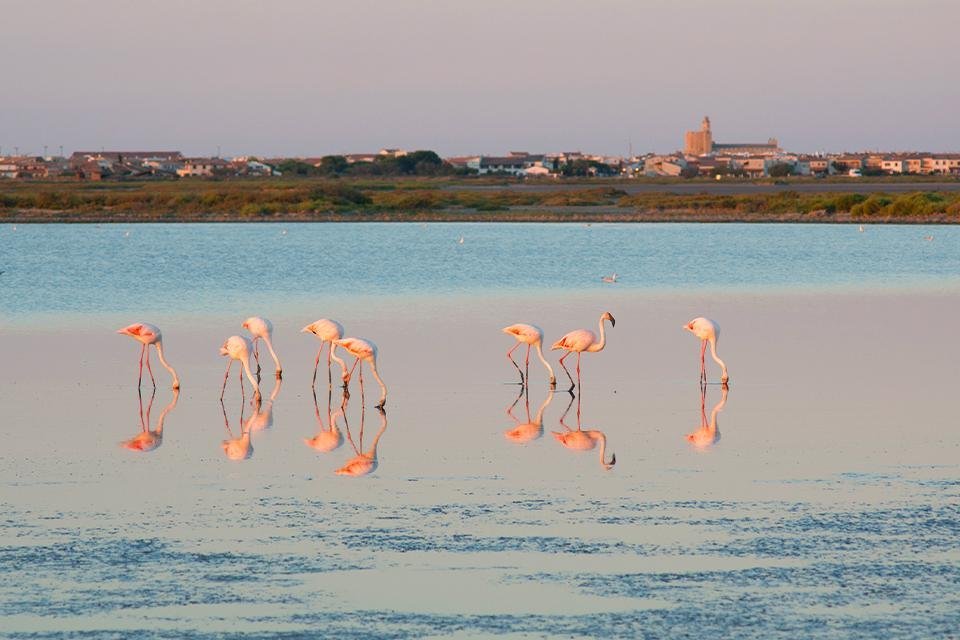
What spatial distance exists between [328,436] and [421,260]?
2847cm

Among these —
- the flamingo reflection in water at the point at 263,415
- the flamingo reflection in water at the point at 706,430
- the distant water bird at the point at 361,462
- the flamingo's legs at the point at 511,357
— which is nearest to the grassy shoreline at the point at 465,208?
the flamingo's legs at the point at 511,357

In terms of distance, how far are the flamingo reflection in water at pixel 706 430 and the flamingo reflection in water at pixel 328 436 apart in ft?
9.70

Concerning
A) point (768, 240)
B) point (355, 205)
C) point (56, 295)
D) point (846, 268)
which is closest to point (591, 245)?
point (768, 240)

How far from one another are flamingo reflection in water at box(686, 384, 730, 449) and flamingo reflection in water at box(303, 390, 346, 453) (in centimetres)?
296

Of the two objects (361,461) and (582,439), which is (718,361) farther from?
(361,461)

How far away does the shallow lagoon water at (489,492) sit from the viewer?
801 centimetres

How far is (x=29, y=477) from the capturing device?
11414 millimetres

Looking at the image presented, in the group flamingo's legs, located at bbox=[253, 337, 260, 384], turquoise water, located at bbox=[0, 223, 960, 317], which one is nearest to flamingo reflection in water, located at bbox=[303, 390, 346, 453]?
flamingo's legs, located at bbox=[253, 337, 260, 384]

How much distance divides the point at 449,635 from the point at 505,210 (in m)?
67.0

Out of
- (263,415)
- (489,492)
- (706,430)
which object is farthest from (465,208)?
(489,492)

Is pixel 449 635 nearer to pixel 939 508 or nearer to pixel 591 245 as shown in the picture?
pixel 939 508

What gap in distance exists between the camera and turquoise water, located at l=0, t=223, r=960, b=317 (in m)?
31.1

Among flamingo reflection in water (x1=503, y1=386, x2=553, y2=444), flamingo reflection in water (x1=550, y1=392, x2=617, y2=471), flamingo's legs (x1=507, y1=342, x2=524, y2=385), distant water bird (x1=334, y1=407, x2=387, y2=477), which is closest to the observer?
distant water bird (x1=334, y1=407, x2=387, y2=477)

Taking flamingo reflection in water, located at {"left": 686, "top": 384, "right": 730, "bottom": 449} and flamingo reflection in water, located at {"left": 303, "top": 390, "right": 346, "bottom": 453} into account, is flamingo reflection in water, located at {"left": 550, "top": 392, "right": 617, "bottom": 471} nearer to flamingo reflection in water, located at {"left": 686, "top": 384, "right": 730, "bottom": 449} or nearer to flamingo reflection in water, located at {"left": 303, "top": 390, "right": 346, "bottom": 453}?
flamingo reflection in water, located at {"left": 686, "top": 384, "right": 730, "bottom": 449}
